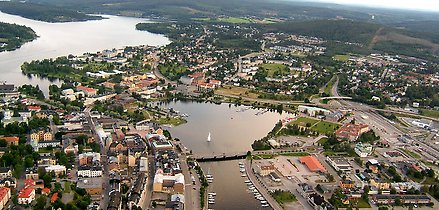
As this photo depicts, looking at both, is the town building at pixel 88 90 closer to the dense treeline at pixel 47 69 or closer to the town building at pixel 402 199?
the dense treeline at pixel 47 69

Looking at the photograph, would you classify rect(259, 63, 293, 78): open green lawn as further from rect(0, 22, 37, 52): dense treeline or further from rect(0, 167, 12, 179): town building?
rect(0, 22, 37, 52): dense treeline

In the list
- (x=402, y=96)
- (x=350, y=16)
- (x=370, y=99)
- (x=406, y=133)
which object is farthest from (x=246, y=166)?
(x=350, y=16)

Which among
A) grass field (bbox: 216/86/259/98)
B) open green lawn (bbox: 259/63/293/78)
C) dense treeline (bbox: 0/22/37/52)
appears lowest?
grass field (bbox: 216/86/259/98)

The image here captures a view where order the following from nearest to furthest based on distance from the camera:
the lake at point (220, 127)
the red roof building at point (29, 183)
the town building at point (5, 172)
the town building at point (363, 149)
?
the red roof building at point (29, 183) → the town building at point (5, 172) → the town building at point (363, 149) → the lake at point (220, 127)

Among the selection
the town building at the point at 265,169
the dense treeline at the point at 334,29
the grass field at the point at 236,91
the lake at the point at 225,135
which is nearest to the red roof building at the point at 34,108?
the lake at the point at 225,135

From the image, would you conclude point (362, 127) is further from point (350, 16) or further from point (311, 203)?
point (350, 16)

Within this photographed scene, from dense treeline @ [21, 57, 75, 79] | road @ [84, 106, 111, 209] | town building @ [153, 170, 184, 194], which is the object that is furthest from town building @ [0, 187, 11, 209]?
dense treeline @ [21, 57, 75, 79]
